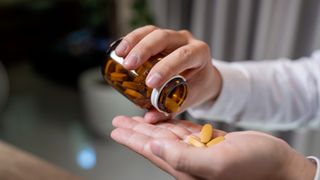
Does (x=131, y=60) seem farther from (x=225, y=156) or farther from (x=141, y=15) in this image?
(x=141, y=15)

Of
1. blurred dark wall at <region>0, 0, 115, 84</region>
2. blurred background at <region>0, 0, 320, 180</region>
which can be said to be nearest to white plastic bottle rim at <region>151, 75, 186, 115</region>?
blurred background at <region>0, 0, 320, 180</region>

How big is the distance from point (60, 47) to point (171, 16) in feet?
3.21

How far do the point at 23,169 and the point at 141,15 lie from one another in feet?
3.18

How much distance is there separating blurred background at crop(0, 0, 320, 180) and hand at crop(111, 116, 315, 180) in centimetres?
63

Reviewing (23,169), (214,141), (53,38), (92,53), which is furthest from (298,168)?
(53,38)

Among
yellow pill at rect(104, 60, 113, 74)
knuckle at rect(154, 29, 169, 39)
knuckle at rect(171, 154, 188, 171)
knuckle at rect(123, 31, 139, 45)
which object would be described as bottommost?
knuckle at rect(171, 154, 188, 171)

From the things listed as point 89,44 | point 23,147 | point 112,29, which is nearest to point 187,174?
point 23,147

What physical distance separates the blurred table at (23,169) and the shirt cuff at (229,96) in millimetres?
334

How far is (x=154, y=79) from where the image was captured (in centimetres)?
58

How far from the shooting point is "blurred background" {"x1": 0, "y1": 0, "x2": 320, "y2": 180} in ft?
4.14

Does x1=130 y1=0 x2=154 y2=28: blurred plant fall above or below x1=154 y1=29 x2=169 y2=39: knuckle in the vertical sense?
below

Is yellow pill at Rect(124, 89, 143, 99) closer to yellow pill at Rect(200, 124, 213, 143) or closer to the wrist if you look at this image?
yellow pill at Rect(200, 124, 213, 143)

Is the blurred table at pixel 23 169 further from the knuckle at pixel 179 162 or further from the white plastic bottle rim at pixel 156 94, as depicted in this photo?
the knuckle at pixel 179 162

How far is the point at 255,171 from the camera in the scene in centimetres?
51
